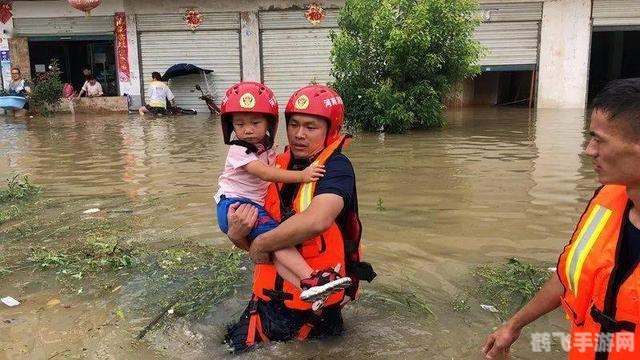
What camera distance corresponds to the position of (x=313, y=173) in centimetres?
270

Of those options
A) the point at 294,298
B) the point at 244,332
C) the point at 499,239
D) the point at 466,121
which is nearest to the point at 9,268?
the point at 244,332

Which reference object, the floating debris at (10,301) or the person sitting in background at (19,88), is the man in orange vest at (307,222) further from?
the person sitting in background at (19,88)

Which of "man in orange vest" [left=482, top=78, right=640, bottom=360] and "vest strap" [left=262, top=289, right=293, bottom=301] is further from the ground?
"man in orange vest" [left=482, top=78, right=640, bottom=360]

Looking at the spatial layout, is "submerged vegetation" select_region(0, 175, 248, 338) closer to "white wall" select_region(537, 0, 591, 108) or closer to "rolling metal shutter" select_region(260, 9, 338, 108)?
"rolling metal shutter" select_region(260, 9, 338, 108)

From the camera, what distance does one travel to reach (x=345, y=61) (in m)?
12.8

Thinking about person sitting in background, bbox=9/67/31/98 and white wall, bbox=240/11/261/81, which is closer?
person sitting in background, bbox=9/67/31/98

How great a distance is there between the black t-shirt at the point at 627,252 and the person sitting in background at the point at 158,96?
17382mm

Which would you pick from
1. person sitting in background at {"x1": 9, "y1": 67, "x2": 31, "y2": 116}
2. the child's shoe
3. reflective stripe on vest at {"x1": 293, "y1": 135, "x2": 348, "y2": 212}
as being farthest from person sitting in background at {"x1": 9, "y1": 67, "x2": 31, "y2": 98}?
the child's shoe

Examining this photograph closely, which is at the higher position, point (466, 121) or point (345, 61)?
point (345, 61)

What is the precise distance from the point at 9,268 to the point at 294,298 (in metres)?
2.88

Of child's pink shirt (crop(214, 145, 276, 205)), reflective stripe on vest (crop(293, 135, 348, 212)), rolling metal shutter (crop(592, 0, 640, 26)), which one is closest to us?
reflective stripe on vest (crop(293, 135, 348, 212))

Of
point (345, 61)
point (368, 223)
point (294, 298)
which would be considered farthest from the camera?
point (345, 61)

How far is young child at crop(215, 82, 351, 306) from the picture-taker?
2.69 meters

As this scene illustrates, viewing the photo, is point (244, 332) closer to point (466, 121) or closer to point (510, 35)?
point (466, 121)
